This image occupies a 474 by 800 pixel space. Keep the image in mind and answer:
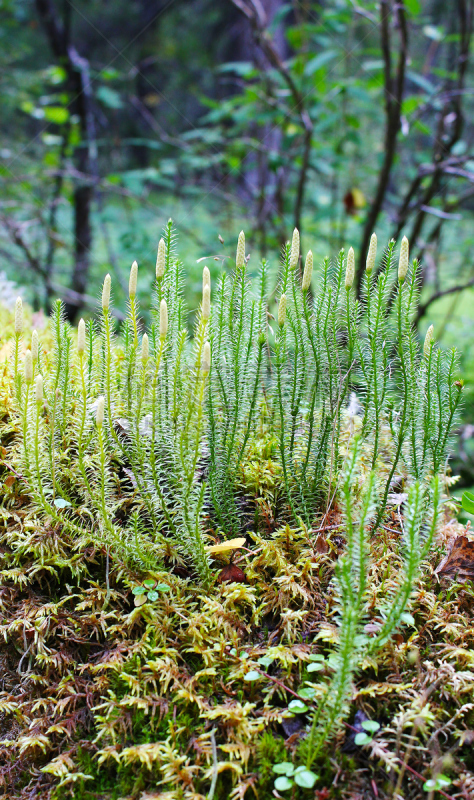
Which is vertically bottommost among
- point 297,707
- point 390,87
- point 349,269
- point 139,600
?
point 297,707

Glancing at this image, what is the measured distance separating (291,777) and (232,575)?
507 millimetres

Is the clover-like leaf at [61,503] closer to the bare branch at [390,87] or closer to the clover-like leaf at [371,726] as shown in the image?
the clover-like leaf at [371,726]

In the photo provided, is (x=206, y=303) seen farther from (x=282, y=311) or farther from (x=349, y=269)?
(x=349, y=269)

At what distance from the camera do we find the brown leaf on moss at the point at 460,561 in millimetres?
1582

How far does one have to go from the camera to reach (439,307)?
10.9 m

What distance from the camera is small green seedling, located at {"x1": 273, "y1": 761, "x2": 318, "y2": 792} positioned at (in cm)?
108

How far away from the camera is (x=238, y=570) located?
151 cm

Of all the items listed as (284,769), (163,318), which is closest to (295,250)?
(163,318)

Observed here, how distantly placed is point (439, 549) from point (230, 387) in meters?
0.83

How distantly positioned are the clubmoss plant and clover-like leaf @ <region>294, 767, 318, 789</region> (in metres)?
0.50

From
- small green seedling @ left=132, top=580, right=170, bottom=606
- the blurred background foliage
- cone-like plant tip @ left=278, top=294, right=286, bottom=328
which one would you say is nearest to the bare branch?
the blurred background foliage

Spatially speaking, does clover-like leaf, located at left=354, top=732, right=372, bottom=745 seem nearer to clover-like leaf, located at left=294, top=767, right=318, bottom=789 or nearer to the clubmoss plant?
clover-like leaf, located at left=294, top=767, right=318, bottom=789

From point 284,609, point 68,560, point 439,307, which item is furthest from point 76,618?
point 439,307

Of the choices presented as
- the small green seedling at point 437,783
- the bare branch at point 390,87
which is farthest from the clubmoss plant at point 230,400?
the bare branch at point 390,87
